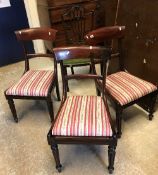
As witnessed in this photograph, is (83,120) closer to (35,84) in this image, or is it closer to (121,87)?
(121,87)

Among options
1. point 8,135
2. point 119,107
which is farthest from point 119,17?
point 8,135

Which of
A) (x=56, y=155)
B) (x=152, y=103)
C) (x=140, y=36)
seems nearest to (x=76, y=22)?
(x=140, y=36)

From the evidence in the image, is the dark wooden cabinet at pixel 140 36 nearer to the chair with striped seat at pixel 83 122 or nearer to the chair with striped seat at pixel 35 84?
the chair with striped seat at pixel 83 122

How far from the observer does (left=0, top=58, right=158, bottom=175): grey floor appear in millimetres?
1686

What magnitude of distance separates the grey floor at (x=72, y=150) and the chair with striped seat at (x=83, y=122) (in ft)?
0.44

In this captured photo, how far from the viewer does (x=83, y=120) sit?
149 cm

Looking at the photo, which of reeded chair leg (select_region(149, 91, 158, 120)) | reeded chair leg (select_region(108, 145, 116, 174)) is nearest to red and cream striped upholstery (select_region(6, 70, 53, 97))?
reeded chair leg (select_region(108, 145, 116, 174))

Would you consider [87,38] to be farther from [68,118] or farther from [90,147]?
[90,147]

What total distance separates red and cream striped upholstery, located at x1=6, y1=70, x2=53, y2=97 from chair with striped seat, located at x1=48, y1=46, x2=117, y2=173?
38 cm

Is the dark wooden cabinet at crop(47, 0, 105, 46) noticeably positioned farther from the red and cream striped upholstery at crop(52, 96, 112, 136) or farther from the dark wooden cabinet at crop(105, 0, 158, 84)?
the red and cream striped upholstery at crop(52, 96, 112, 136)

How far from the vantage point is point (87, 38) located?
187 cm

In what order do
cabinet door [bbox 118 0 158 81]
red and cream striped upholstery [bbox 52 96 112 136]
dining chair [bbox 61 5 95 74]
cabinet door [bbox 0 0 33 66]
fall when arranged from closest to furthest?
red and cream striped upholstery [bbox 52 96 112 136], cabinet door [bbox 118 0 158 81], dining chair [bbox 61 5 95 74], cabinet door [bbox 0 0 33 66]

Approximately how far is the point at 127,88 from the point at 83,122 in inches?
22.5

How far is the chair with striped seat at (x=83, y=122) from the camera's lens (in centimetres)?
145
